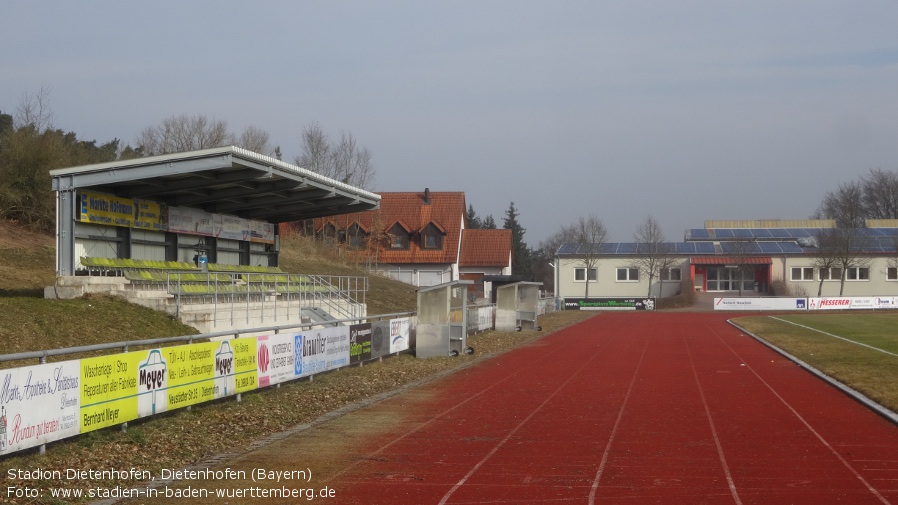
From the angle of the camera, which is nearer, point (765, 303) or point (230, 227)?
point (230, 227)

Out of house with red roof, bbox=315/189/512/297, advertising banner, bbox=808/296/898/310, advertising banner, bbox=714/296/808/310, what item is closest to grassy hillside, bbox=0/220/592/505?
house with red roof, bbox=315/189/512/297

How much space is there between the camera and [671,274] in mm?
78125

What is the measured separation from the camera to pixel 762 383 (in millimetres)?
20297

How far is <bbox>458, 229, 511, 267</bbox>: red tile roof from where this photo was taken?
6956cm

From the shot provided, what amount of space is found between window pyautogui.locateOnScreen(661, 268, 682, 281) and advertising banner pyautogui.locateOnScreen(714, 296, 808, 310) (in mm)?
12384

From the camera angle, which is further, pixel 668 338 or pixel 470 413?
→ pixel 668 338

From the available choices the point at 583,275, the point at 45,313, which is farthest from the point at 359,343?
the point at 583,275

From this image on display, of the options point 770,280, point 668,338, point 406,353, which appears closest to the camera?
point 406,353

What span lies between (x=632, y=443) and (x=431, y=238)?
54193mm

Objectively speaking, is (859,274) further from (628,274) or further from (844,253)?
(628,274)

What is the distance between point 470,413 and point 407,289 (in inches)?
1470

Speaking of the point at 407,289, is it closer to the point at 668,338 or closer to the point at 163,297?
the point at 668,338

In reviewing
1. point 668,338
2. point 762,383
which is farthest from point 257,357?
point 668,338

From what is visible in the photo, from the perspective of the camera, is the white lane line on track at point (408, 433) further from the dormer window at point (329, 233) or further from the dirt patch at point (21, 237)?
the dormer window at point (329, 233)
